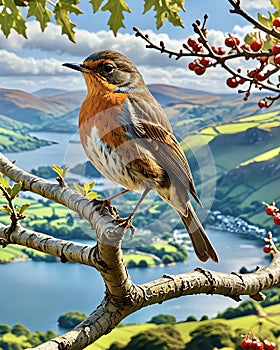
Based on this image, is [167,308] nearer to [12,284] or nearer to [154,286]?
[12,284]

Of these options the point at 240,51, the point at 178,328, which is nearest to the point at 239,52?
the point at 240,51

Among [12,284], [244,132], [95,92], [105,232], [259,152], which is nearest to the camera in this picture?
[105,232]

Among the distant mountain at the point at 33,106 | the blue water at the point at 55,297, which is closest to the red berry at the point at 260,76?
the distant mountain at the point at 33,106

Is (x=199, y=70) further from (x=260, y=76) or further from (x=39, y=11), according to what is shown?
(x=39, y=11)

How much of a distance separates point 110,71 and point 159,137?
0.09 m

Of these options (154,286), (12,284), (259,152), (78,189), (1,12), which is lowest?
(154,286)

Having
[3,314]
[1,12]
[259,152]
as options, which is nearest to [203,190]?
[1,12]

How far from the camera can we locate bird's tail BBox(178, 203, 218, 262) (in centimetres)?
54

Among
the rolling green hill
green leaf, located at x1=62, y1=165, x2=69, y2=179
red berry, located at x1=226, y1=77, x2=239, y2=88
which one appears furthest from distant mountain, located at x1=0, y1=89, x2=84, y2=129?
green leaf, located at x1=62, y1=165, x2=69, y2=179

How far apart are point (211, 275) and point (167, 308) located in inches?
96.0

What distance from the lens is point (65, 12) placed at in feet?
1.82

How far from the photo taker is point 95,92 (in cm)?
55

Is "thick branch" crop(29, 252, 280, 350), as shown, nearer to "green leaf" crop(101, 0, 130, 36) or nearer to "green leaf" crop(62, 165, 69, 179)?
"green leaf" crop(62, 165, 69, 179)

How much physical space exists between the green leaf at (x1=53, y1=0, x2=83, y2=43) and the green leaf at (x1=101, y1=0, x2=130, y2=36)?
0.03 meters
